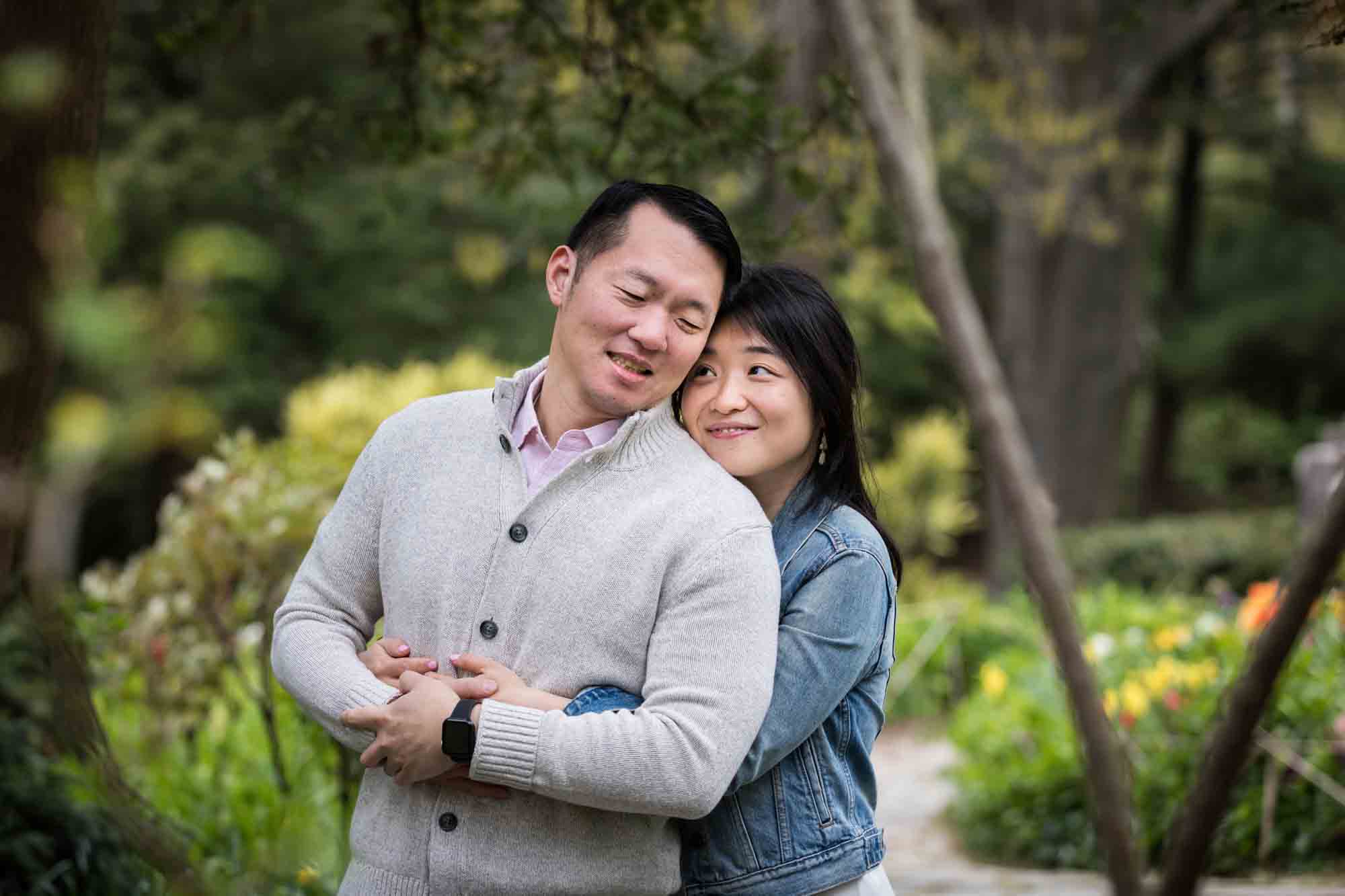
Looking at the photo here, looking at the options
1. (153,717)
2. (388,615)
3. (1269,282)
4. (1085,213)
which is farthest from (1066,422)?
(388,615)

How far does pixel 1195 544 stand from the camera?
1092 centimetres

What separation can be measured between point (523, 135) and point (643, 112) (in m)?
0.50

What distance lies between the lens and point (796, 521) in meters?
2.15

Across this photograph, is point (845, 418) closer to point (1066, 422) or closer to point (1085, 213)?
point (1085, 213)

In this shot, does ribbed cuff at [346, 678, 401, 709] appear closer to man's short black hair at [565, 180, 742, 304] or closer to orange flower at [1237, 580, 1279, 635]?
man's short black hair at [565, 180, 742, 304]

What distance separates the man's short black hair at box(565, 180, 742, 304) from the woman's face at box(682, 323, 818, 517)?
0.14m

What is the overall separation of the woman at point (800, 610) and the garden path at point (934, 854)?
2008mm

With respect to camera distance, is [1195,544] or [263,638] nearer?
[263,638]

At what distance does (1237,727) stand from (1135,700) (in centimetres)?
386

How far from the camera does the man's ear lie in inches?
84.2

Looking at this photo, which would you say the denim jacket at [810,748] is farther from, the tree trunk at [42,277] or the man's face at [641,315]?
the tree trunk at [42,277]

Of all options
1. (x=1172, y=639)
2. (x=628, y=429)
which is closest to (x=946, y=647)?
(x=1172, y=639)

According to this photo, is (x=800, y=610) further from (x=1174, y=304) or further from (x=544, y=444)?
(x=1174, y=304)

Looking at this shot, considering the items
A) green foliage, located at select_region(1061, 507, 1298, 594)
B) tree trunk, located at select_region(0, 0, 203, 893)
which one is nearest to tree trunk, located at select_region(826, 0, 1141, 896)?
tree trunk, located at select_region(0, 0, 203, 893)
